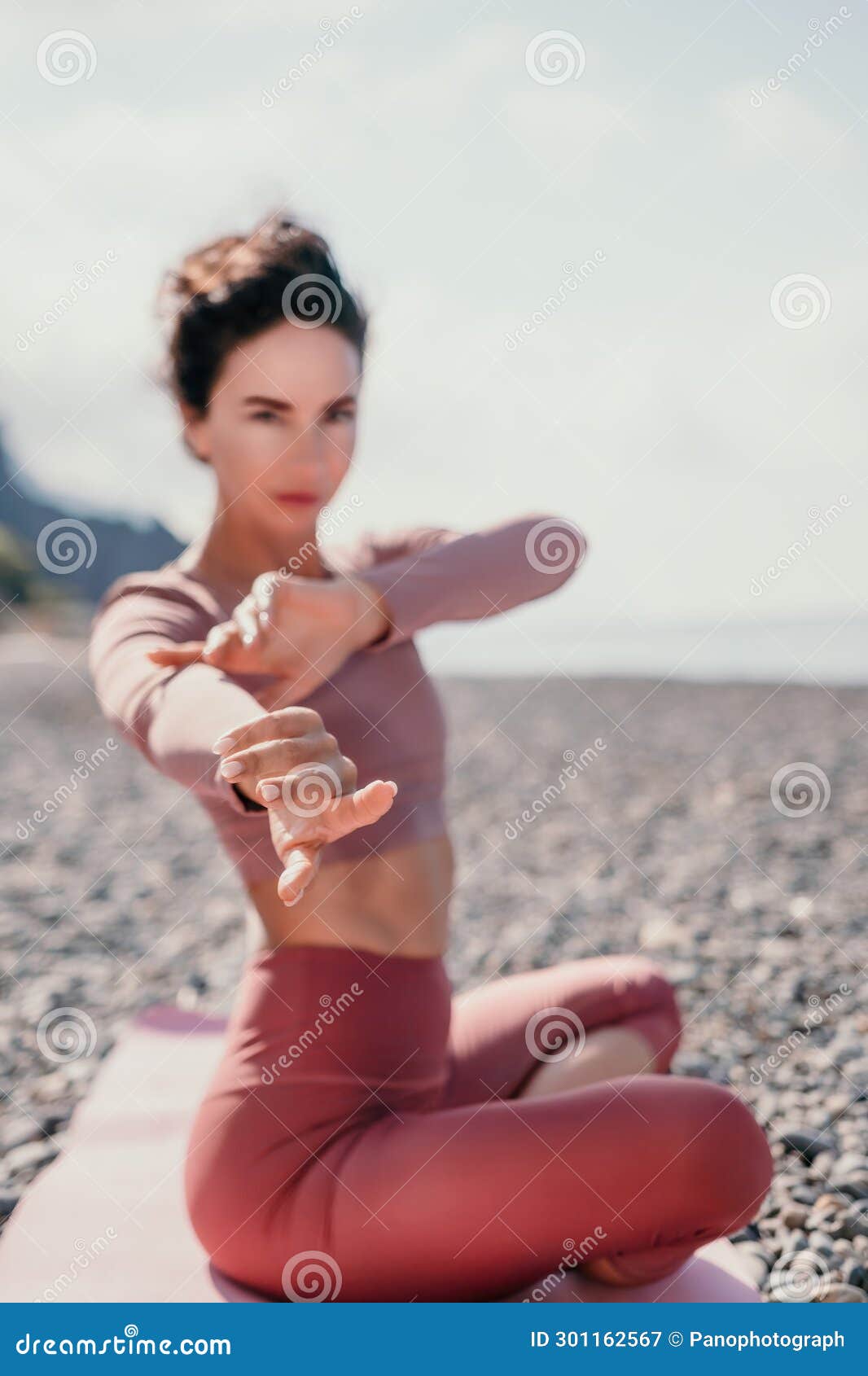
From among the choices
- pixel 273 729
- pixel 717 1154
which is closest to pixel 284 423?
pixel 273 729

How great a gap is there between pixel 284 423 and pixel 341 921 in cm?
93

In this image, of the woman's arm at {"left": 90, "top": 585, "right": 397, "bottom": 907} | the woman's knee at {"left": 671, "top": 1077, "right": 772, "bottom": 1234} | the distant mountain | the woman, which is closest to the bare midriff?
the woman

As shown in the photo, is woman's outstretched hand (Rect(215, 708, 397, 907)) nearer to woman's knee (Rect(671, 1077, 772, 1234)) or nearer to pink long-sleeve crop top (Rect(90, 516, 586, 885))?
pink long-sleeve crop top (Rect(90, 516, 586, 885))

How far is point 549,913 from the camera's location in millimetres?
5188

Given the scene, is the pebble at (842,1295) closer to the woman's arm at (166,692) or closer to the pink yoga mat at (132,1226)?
the pink yoga mat at (132,1226)

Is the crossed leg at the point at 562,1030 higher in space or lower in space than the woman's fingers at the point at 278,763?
lower

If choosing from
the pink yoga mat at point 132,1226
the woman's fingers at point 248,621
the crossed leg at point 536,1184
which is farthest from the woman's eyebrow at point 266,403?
the pink yoga mat at point 132,1226

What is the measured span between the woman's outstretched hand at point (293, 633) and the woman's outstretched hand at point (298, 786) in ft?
1.02

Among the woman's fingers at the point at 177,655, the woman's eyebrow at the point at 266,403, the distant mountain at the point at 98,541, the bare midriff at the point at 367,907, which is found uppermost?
the woman's eyebrow at the point at 266,403

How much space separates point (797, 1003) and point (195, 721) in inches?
115

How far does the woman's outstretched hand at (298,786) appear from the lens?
4.55 feet

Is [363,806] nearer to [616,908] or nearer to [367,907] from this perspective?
[367,907]

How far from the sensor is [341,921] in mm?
2066

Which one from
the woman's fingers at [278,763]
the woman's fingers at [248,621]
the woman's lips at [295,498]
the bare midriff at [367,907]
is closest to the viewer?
the woman's fingers at [278,763]
